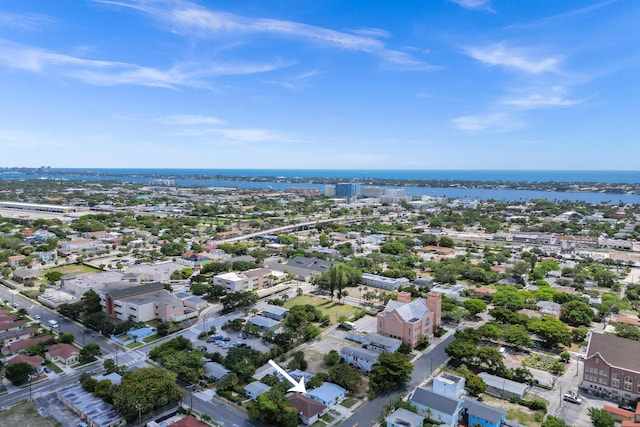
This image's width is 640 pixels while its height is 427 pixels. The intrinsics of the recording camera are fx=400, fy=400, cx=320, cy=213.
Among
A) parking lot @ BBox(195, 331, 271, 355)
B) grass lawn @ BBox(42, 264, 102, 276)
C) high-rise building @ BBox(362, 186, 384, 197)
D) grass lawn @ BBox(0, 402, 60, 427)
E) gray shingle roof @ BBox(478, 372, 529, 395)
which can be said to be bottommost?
grass lawn @ BBox(42, 264, 102, 276)

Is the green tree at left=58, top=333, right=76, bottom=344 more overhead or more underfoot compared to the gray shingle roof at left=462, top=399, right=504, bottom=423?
more underfoot

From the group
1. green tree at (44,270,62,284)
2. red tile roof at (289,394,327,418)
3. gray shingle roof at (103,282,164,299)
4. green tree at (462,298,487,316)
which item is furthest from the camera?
green tree at (44,270,62,284)

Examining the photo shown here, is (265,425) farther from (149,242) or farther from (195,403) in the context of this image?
(149,242)

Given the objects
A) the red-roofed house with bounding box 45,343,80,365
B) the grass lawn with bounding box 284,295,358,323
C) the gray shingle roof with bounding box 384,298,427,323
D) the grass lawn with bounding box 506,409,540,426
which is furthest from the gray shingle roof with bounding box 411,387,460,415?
the red-roofed house with bounding box 45,343,80,365

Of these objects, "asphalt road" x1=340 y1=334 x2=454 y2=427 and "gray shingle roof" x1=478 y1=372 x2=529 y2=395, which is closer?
"asphalt road" x1=340 y1=334 x2=454 y2=427

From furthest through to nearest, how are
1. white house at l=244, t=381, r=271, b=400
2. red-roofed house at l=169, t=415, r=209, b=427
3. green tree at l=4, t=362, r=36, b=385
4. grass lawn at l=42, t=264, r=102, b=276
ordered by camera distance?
grass lawn at l=42, t=264, r=102, b=276 < green tree at l=4, t=362, r=36, b=385 < white house at l=244, t=381, r=271, b=400 < red-roofed house at l=169, t=415, r=209, b=427

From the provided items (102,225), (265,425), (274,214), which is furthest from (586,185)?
(265,425)

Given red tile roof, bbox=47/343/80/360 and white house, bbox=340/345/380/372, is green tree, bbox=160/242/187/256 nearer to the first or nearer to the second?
red tile roof, bbox=47/343/80/360
